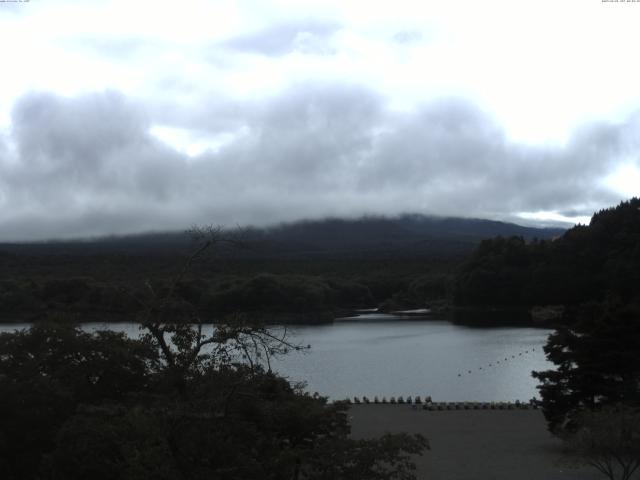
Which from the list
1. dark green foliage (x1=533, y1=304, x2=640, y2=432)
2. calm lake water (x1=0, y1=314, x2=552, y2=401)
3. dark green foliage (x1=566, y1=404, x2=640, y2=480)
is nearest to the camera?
dark green foliage (x1=566, y1=404, x2=640, y2=480)

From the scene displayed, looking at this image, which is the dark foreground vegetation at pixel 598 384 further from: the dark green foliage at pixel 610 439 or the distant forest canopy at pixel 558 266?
the distant forest canopy at pixel 558 266

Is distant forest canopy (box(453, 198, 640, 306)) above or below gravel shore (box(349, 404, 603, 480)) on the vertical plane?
above

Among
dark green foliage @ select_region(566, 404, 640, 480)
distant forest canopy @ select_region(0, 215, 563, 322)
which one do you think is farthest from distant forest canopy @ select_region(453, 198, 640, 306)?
dark green foliage @ select_region(566, 404, 640, 480)

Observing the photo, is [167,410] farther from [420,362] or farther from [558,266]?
[558,266]

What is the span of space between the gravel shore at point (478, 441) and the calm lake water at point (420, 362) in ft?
8.76

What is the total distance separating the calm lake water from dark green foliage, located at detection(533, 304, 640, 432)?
6.20m

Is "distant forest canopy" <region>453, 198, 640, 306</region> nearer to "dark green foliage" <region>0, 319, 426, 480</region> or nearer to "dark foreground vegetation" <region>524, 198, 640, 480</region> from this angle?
"dark foreground vegetation" <region>524, 198, 640, 480</region>

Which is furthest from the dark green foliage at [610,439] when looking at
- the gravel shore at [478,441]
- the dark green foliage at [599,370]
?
the dark green foliage at [599,370]

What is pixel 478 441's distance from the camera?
1558cm

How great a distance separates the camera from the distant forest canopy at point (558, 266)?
52.2 m

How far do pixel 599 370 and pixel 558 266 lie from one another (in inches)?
1645

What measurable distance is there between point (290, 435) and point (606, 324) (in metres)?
7.45

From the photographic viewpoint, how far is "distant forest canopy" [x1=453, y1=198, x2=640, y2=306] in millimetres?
52188

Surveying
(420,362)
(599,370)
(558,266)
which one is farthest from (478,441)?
(558,266)
